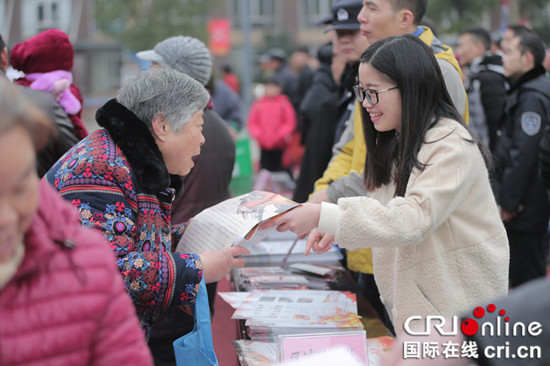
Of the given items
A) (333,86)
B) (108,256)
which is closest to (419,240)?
(108,256)

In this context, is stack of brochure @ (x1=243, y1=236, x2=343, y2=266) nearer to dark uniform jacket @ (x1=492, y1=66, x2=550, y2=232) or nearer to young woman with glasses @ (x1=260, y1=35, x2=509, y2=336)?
young woman with glasses @ (x1=260, y1=35, x2=509, y2=336)

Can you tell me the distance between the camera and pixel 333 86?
6.22 m

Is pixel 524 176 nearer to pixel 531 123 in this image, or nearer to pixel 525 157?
pixel 525 157

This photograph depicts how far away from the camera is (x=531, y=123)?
14.7 feet

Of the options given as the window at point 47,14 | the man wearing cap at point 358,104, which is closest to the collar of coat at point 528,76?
the man wearing cap at point 358,104

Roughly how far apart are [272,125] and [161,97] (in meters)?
7.27

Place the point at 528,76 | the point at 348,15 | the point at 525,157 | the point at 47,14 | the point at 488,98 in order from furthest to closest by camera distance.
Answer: the point at 47,14 < the point at 488,98 < the point at 528,76 < the point at 525,157 < the point at 348,15

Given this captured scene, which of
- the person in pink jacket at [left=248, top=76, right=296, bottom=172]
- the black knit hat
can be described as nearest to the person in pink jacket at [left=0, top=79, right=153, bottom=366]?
the black knit hat

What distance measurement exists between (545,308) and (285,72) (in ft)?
33.2

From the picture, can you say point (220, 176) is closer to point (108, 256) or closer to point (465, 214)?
point (465, 214)

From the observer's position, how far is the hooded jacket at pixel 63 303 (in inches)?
44.9

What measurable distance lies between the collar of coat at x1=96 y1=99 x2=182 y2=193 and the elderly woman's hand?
0.28 m

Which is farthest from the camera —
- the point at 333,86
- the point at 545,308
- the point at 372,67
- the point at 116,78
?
the point at 116,78

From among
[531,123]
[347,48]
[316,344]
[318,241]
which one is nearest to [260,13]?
[531,123]
